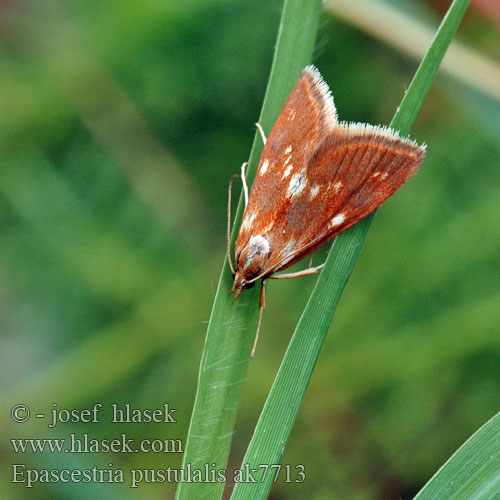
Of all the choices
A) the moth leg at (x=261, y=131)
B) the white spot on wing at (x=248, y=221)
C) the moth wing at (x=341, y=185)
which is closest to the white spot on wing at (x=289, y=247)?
the moth wing at (x=341, y=185)

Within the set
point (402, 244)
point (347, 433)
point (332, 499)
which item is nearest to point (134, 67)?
point (402, 244)

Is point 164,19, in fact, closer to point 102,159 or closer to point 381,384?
point 102,159

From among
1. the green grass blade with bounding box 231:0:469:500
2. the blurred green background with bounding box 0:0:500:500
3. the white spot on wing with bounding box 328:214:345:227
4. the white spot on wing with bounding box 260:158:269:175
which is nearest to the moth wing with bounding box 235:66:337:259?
the white spot on wing with bounding box 260:158:269:175

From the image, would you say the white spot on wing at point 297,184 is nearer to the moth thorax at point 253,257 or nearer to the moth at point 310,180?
the moth at point 310,180

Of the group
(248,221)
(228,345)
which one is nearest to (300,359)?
(228,345)

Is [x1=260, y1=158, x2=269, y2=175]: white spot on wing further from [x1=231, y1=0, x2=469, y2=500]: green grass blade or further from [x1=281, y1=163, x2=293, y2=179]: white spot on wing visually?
[x1=231, y1=0, x2=469, y2=500]: green grass blade
